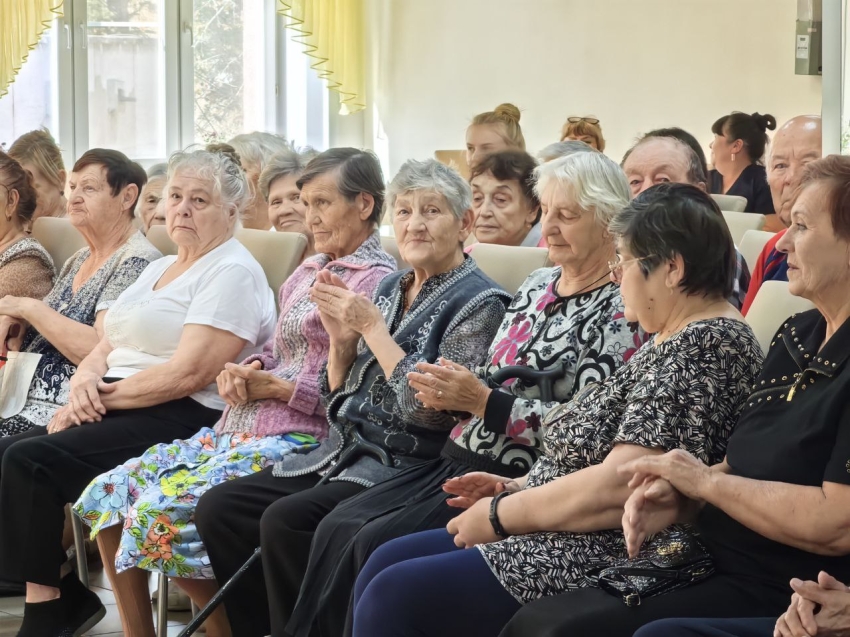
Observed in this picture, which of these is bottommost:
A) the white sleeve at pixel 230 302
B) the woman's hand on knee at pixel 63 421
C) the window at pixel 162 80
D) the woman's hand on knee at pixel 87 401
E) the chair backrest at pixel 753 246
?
the woman's hand on knee at pixel 63 421

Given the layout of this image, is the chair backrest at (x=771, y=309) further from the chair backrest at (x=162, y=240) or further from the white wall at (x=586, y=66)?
the white wall at (x=586, y=66)

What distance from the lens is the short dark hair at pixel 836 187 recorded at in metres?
1.66

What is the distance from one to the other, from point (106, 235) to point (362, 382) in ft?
4.75

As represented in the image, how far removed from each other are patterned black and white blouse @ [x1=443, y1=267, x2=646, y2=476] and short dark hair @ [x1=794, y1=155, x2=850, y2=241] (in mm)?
545

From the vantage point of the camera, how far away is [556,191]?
2.31 m

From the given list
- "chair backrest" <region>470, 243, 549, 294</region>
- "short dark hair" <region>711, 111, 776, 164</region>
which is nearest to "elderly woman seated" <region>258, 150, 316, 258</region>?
"chair backrest" <region>470, 243, 549, 294</region>

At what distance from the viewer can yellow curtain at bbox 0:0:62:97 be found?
19.4ft

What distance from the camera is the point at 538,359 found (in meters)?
2.23

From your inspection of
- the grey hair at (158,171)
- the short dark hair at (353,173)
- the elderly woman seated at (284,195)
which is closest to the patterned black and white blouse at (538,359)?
the short dark hair at (353,173)

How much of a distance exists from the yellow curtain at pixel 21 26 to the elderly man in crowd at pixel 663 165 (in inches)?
154

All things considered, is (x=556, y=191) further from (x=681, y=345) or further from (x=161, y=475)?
(x=161, y=475)

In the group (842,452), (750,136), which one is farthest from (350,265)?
(750,136)

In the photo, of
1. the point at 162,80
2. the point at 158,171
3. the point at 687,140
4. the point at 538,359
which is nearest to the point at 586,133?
the point at 687,140

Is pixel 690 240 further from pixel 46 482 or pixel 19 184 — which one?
pixel 19 184
